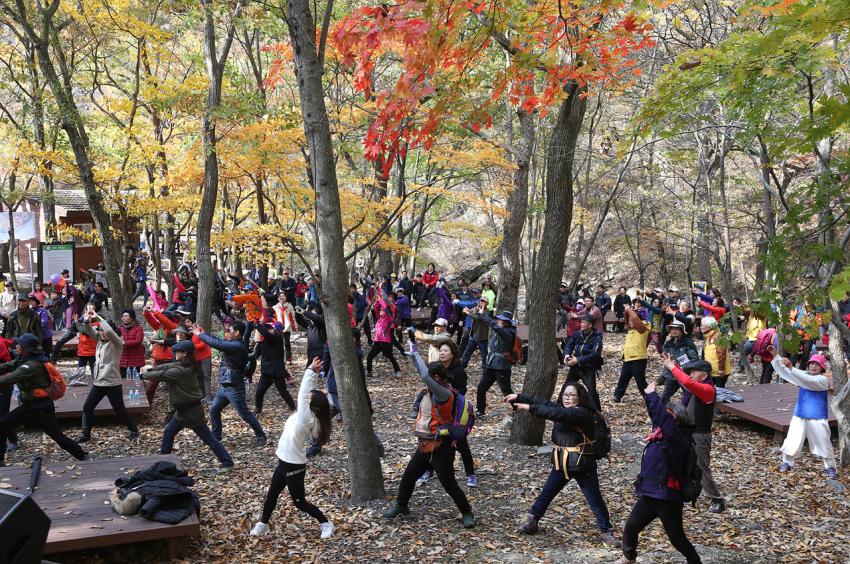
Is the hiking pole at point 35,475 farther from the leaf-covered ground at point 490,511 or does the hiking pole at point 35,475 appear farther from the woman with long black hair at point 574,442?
the woman with long black hair at point 574,442

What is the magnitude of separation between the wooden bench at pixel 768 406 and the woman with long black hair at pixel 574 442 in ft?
15.5

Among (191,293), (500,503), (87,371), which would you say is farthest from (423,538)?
(191,293)

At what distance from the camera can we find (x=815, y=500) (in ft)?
23.8

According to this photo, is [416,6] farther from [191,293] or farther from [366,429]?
[191,293]

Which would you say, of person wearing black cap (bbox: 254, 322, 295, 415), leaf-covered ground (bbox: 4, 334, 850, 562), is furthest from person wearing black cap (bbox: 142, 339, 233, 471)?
person wearing black cap (bbox: 254, 322, 295, 415)

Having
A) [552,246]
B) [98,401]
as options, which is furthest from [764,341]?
[98,401]

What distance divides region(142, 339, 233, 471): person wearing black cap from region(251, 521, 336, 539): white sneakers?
1.99 m

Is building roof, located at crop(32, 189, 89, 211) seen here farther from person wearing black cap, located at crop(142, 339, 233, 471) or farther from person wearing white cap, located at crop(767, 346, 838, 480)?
person wearing white cap, located at crop(767, 346, 838, 480)

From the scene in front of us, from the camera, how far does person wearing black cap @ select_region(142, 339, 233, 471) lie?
25.2 feet

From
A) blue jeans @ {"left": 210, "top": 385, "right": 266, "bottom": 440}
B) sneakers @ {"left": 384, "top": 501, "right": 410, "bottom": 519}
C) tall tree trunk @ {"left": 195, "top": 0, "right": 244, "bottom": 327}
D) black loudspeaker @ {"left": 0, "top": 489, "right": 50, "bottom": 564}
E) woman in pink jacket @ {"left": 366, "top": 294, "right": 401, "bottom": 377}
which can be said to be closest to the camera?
black loudspeaker @ {"left": 0, "top": 489, "right": 50, "bottom": 564}

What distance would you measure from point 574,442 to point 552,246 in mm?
3018

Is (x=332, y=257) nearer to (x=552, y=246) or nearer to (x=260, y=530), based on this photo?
(x=260, y=530)

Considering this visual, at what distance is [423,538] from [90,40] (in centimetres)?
1667

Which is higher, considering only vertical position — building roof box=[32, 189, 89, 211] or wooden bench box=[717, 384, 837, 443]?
building roof box=[32, 189, 89, 211]
